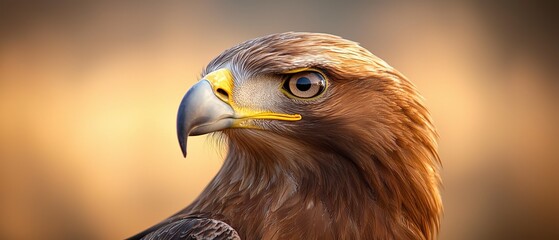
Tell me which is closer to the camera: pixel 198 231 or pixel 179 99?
pixel 198 231

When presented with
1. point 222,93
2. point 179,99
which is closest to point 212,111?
point 222,93

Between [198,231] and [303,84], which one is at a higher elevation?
[303,84]

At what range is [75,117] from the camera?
2.52 metres

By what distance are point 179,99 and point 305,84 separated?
1.61 metres

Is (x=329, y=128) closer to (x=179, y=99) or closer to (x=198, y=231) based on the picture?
(x=198, y=231)

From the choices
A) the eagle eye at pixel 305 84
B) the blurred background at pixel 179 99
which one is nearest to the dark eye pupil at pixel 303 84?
the eagle eye at pixel 305 84

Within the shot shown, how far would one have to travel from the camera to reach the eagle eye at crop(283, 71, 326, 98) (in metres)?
0.90

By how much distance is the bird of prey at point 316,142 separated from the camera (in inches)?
35.6

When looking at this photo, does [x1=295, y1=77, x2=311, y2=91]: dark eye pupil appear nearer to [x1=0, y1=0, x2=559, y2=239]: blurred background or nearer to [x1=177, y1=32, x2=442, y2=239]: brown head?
[x1=177, y1=32, x2=442, y2=239]: brown head

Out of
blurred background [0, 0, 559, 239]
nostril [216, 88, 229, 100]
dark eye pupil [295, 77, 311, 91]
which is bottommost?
blurred background [0, 0, 559, 239]

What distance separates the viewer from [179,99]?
8.09 ft

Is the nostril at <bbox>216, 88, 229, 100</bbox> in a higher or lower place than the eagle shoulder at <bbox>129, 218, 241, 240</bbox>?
higher

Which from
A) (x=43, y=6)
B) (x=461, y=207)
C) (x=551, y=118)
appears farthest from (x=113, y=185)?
(x=551, y=118)

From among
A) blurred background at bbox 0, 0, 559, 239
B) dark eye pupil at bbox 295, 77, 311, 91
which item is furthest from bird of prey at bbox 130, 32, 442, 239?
blurred background at bbox 0, 0, 559, 239
